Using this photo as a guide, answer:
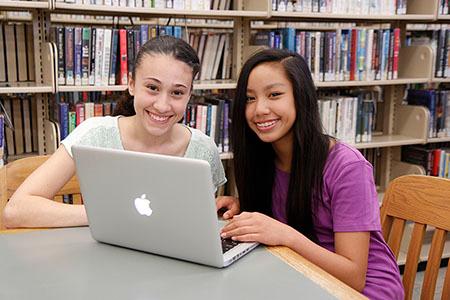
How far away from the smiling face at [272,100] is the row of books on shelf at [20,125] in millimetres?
1558

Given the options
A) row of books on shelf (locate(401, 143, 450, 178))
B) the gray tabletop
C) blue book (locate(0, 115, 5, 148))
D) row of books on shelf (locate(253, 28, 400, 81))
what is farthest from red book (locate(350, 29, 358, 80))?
the gray tabletop

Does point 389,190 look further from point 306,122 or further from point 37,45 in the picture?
point 37,45

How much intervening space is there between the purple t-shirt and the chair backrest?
6 centimetres

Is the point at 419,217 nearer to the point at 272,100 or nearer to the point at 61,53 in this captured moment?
the point at 272,100

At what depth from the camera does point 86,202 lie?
3.57 ft

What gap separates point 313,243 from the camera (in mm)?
1152

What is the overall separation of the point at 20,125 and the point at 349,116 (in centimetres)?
172

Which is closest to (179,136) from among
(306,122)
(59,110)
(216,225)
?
(306,122)

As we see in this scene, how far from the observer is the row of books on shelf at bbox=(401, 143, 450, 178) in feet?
10.3

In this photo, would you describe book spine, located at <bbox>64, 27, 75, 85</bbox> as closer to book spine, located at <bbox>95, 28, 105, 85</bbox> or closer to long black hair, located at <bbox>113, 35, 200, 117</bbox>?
book spine, located at <bbox>95, 28, 105, 85</bbox>

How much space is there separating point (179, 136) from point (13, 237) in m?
0.60

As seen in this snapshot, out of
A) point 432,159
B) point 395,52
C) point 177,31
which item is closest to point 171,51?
point 177,31

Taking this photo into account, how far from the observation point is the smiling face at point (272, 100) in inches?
51.0

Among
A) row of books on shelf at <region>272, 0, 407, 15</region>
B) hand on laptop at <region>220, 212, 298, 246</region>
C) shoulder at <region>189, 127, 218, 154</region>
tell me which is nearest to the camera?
hand on laptop at <region>220, 212, 298, 246</region>
